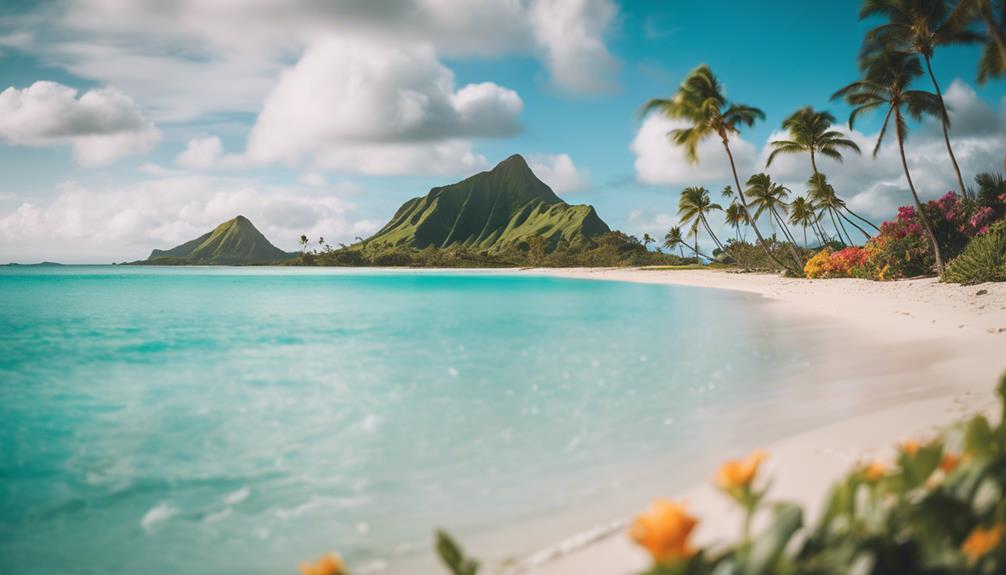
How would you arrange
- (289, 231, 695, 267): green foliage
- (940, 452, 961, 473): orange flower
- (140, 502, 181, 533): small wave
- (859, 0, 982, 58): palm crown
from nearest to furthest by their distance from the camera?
(940, 452, 961, 473): orange flower → (140, 502, 181, 533): small wave → (859, 0, 982, 58): palm crown → (289, 231, 695, 267): green foliage

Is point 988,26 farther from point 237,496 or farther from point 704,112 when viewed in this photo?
point 237,496

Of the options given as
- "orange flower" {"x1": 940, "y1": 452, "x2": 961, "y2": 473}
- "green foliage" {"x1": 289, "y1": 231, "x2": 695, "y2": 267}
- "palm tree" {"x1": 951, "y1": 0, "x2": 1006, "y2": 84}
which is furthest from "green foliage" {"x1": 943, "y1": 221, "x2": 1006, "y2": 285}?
"green foliage" {"x1": 289, "y1": 231, "x2": 695, "y2": 267}

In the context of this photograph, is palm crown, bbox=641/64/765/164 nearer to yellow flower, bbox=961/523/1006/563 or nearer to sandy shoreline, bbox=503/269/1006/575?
sandy shoreline, bbox=503/269/1006/575

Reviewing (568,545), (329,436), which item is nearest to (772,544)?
(568,545)

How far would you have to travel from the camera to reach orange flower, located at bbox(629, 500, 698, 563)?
103cm

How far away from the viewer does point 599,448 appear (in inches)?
179

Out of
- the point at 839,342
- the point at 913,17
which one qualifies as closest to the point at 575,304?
the point at 839,342

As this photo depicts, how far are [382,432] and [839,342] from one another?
797 centimetres

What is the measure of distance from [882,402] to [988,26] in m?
17.7

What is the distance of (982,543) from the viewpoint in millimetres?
1099

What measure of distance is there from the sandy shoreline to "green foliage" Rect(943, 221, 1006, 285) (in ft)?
5.05

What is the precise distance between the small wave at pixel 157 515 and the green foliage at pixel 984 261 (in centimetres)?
1882

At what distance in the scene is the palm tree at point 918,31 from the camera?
64.6 feet

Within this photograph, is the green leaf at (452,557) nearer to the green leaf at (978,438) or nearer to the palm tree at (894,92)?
the green leaf at (978,438)
